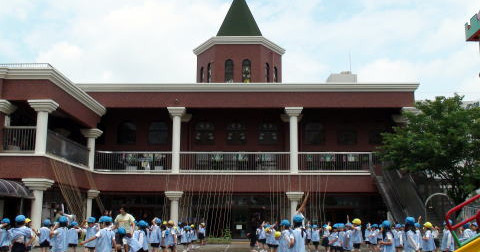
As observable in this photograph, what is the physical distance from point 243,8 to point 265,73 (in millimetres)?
5920

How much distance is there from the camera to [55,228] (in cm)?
1720

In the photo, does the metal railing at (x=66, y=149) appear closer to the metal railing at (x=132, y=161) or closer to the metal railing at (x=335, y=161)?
the metal railing at (x=132, y=161)

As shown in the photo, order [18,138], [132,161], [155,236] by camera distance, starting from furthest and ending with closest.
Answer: [132,161]
[18,138]
[155,236]

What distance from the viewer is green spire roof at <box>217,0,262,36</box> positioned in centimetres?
3753

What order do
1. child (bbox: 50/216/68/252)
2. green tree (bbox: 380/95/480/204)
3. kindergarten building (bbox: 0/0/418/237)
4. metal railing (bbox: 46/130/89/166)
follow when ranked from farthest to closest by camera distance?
kindergarten building (bbox: 0/0/418/237)
green tree (bbox: 380/95/480/204)
metal railing (bbox: 46/130/89/166)
child (bbox: 50/216/68/252)

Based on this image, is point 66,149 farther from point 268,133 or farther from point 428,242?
point 428,242

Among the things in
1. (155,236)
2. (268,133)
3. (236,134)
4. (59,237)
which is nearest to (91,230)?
(59,237)

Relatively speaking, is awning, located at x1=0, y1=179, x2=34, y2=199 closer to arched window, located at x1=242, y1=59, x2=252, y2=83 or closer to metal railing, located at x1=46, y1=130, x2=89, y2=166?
metal railing, located at x1=46, y1=130, x2=89, y2=166

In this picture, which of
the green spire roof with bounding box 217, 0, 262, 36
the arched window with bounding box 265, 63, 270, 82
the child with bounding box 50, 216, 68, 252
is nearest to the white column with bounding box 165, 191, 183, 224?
the arched window with bounding box 265, 63, 270, 82

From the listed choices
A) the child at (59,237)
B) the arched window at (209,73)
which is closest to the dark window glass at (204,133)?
the arched window at (209,73)

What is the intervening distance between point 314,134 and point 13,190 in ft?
57.0

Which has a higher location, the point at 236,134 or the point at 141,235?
the point at 236,134

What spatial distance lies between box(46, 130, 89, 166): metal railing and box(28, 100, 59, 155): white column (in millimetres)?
805

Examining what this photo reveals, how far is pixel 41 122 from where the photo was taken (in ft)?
74.4
